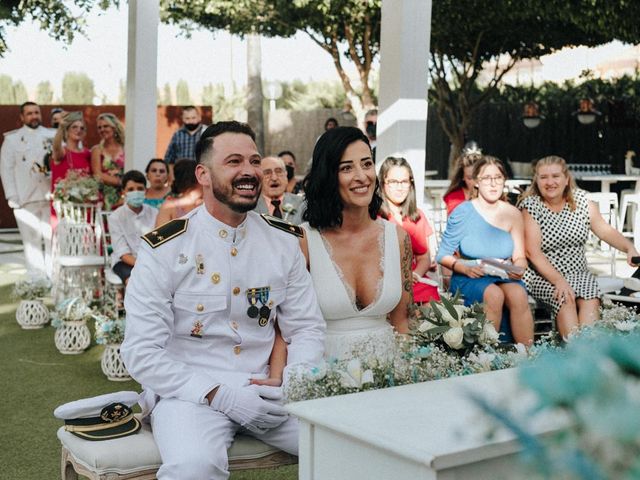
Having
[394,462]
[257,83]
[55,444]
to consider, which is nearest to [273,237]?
[394,462]

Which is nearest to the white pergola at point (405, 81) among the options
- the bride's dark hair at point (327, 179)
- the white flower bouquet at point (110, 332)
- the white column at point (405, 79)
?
the white column at point (405, 79)

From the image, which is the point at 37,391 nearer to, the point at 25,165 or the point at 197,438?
the point at 197,438

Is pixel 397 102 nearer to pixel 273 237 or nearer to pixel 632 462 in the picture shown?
pixel 273 237

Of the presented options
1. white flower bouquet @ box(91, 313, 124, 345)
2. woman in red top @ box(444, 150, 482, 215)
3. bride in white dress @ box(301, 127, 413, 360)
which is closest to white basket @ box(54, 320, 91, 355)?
white flower bouquet @ box(91, 313, 124, 345)

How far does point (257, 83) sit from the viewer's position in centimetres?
2617

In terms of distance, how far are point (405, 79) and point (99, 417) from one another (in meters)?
3.65

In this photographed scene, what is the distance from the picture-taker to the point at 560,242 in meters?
6.41

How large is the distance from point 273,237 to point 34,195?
8460 mm

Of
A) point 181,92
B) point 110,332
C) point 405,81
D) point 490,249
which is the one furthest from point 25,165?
point 181,92

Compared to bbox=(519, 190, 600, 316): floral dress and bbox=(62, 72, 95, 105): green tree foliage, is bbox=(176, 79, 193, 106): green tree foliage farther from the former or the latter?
bbox=(519, 190, 600, 316): floral dress

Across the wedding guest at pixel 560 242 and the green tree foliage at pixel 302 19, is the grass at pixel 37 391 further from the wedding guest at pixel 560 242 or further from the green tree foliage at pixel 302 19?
the green tree foliage at pixel 302 19

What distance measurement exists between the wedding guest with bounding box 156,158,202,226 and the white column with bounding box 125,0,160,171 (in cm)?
260

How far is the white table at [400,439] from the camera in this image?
1.96 m

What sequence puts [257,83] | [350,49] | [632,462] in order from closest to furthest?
[632,462], [350,49], [257,83]
